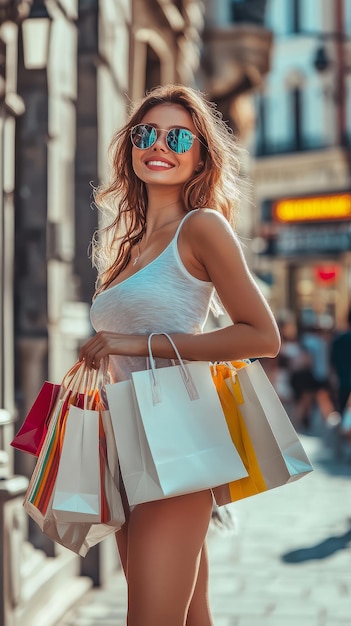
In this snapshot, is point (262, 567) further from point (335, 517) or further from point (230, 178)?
point (230, 178)

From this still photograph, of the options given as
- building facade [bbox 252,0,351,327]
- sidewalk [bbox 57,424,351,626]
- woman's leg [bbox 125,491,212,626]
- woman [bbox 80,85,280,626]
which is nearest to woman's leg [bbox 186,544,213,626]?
woman [bbox 80,85,280,626]

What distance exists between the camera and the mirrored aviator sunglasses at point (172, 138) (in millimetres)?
2373

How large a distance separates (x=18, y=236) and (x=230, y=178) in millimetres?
2567

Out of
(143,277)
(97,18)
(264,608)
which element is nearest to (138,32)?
(97,18)

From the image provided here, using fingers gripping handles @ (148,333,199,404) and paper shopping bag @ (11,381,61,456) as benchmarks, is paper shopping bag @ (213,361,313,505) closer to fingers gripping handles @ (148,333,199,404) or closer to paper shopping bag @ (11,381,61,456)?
fingers gripping handles @ (148,333,199,404)

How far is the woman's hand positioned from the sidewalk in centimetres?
155

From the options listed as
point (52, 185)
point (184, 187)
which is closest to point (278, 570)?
point (52, 185)

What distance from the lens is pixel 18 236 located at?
4.90m

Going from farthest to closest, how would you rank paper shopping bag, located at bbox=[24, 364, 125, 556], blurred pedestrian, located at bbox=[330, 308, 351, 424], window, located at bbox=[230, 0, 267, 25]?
window, located at bbox=[230, 0, 267, 25] → blurred pedestrian, located at bbox=[330, 308, 351, 424] → paper shopping bag, located at bbox=[24, 364, 125, 556]

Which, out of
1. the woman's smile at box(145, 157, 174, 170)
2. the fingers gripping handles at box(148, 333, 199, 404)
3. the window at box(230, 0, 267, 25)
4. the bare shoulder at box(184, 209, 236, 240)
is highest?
the window at box(230, 0, 267, 25)

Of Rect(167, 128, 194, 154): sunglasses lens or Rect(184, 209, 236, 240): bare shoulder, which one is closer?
Rect(184, 209, 236, 240): bare shoulder

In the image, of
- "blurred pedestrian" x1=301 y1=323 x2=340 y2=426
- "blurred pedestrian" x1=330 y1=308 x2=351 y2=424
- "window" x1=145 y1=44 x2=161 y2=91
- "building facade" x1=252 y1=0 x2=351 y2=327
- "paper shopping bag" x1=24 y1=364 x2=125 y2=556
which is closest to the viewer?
"paper shopping bag" x1=24 y1=364 x2=125 y2=556

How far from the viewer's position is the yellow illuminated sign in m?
13.4

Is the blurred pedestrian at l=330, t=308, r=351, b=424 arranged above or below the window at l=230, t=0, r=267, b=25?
below
